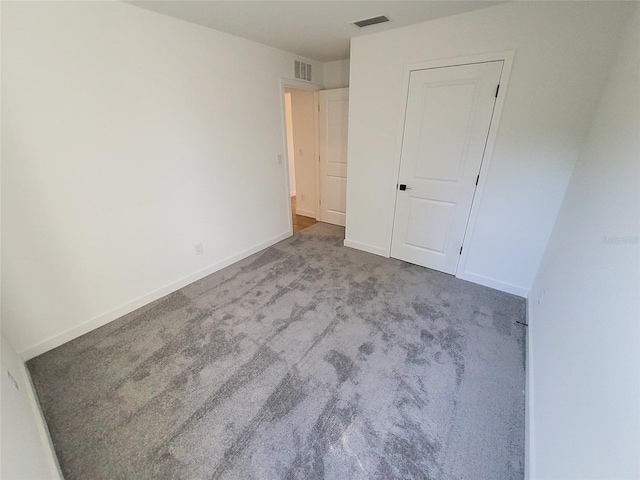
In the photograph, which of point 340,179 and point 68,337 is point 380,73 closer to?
point 340,179

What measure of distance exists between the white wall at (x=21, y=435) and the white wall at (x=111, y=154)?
1.69 ft

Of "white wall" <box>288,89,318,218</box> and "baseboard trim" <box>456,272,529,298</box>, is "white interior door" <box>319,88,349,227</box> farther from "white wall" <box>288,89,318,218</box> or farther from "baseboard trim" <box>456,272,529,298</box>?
"baseboard trim" <box>456,272,529,298</box>

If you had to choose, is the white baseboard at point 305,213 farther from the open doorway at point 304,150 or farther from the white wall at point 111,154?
the white wall at point 111,154

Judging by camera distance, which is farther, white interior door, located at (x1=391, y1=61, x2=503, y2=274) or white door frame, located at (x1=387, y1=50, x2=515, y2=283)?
white interior door, located at (x1=391, y1=61, x2=503, y2=274)

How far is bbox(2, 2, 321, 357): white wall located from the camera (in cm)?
167

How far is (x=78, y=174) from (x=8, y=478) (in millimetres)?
1740

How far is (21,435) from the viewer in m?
1.13

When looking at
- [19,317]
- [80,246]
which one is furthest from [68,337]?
[80,246]

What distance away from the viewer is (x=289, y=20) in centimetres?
223

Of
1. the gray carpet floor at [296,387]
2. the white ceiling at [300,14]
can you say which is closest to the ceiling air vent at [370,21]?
the white ceiling at [300,14]

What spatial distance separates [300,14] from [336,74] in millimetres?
1708

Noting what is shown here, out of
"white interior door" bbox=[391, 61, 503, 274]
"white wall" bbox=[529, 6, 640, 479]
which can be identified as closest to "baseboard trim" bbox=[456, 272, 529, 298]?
"white interior door" bbox=[391, 61, 503, 274]


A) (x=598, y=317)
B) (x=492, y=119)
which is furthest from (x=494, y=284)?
(x=598, y=317)

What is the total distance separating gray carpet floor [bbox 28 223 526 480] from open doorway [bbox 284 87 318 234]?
2.15 m
